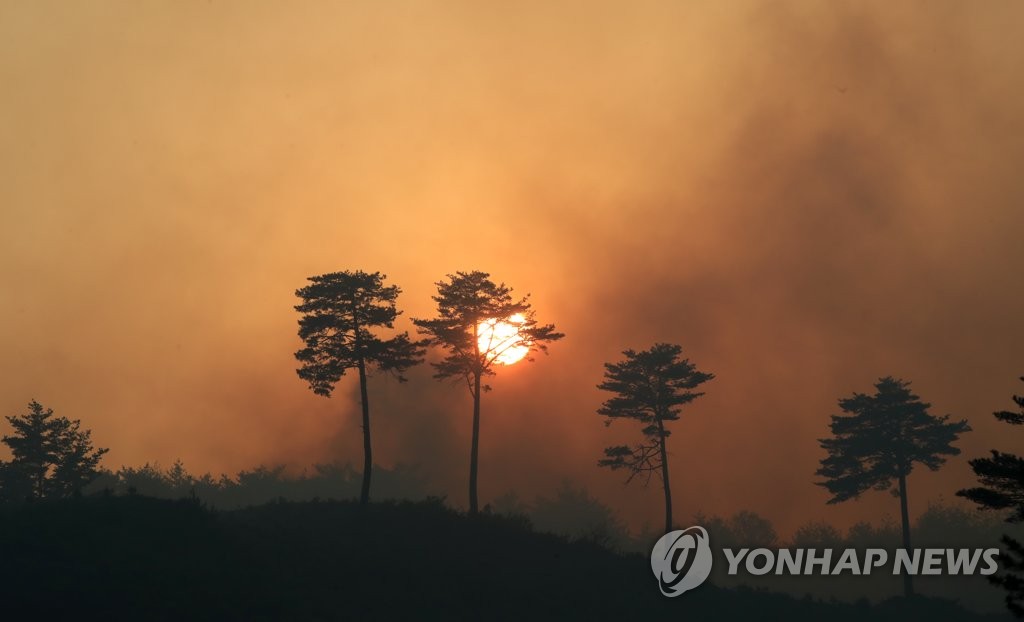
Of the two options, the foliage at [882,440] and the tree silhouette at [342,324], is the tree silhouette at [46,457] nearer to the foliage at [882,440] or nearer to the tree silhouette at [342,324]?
the tree silhouette at [342,324]

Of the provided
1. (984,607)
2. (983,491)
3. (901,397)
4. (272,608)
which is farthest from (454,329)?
(984,607)

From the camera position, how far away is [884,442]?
63156mm

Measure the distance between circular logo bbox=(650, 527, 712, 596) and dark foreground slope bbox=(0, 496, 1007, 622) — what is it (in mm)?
1046

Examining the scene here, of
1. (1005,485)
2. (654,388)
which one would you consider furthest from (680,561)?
(1005,485)

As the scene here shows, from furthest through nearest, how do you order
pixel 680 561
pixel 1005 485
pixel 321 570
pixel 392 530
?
pixel 680 561 → pixel 392 530 → pixel 321 570 → pixel 1005 485

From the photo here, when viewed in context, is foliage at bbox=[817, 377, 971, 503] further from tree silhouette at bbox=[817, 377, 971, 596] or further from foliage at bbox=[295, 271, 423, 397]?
foliage at bbox=[295, 271, 423, 397]

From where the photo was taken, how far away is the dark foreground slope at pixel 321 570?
1182 inches

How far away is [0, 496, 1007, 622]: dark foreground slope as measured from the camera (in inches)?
1182

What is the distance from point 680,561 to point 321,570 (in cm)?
2857

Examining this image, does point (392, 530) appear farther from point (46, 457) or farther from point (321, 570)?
point (46, 457)

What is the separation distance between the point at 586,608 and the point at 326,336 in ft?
74.0

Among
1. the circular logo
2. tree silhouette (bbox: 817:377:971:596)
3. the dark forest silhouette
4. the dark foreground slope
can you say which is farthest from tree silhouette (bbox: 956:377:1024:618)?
tree silhouette (bbox: 817:377:971:596)

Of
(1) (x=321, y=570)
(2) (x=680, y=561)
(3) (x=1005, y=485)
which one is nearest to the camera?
(3) (x=1005, y=485)

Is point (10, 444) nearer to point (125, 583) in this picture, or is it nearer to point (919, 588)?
point (125, 583)
